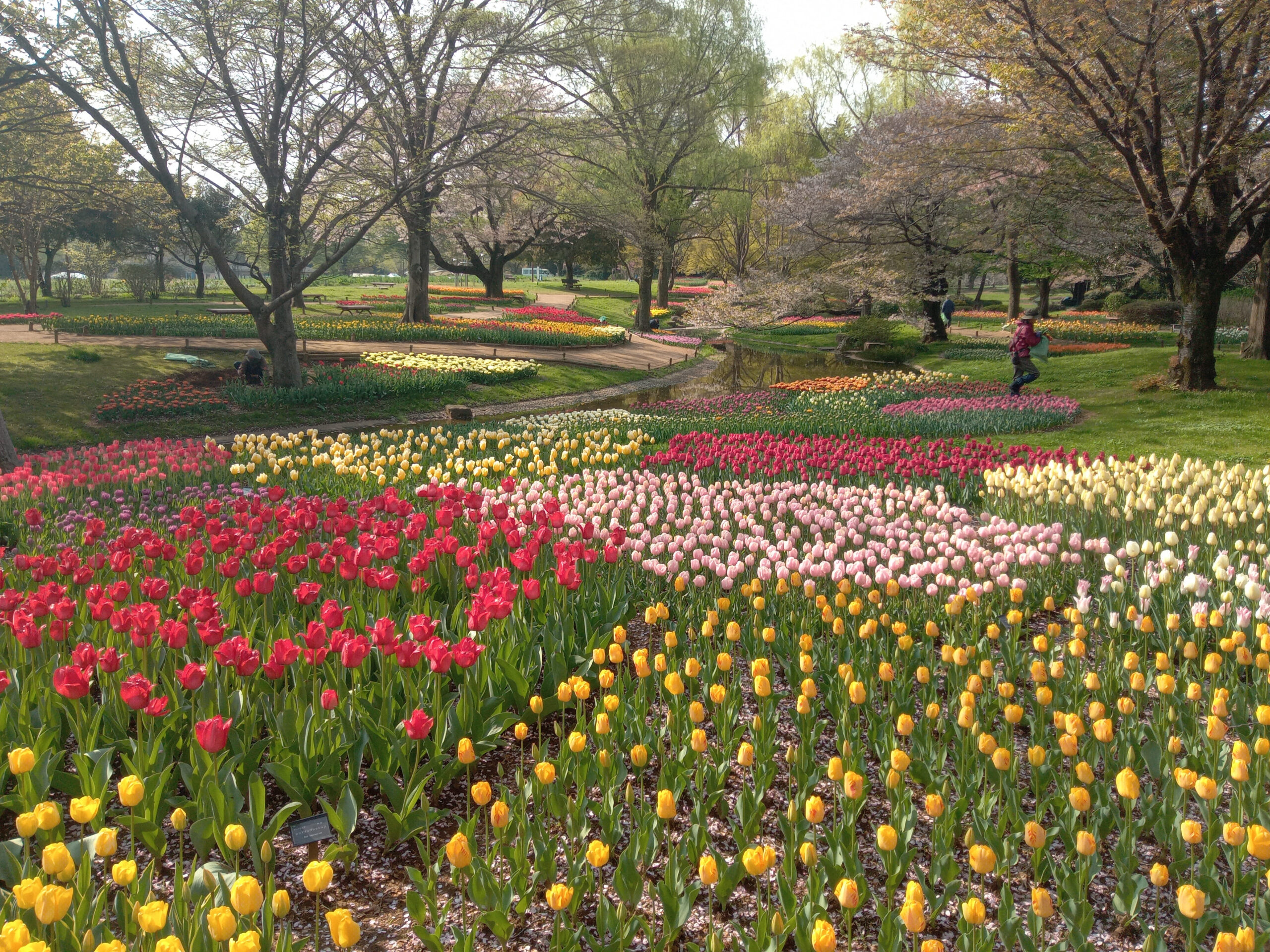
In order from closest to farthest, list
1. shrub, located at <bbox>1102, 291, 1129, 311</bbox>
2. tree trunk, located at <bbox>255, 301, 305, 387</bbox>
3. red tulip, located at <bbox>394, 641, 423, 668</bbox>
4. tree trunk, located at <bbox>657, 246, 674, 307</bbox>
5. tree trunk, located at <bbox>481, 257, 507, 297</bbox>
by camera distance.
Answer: red tulip, located at <bbox>394, 641, 423, 668</bbox> < tree trunk, located at <bbox>255, 301, 305, 387</bbox> < shrub, located at <bbox>1102, 291, 1129, 311</bbox> < tree trunk, located at <bbox>657, 246, 674, 307</bbox> < tree trunk, located at <bbox>481, 257, 507, 297</bbox>

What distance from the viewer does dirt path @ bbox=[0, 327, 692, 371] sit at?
69.2 feet

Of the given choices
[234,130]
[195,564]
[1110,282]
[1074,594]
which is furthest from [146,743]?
[1110,282]

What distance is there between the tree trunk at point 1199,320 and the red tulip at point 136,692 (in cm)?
1705

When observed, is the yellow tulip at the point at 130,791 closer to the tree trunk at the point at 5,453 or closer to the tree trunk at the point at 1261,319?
the tree trunk at the point at 5,453

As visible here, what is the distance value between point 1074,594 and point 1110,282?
1733 inches

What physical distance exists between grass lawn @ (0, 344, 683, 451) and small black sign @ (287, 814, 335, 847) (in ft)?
40.8

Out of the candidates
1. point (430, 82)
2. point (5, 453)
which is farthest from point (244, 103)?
point (5, 453)

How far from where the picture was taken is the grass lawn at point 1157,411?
11.5 m

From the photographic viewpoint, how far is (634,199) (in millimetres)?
29938

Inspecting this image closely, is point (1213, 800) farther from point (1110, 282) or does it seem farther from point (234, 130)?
point (1110, 282)

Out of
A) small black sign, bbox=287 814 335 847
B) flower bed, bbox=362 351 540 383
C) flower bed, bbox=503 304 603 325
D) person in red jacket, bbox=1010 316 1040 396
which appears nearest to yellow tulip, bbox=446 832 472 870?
small black sign, bbox=287 814 335 847

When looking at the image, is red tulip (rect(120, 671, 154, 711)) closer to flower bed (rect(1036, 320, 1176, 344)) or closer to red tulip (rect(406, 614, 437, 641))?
red tulip (rect(406, 614, 437, 641))

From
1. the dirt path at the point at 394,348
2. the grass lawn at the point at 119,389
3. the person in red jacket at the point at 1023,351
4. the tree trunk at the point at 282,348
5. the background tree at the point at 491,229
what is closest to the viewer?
the grass lawn at the point at 119,389

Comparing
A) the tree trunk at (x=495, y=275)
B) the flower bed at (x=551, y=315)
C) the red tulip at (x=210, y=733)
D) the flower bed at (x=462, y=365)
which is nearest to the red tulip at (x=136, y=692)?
the red tulip at (x=210, y=733)
